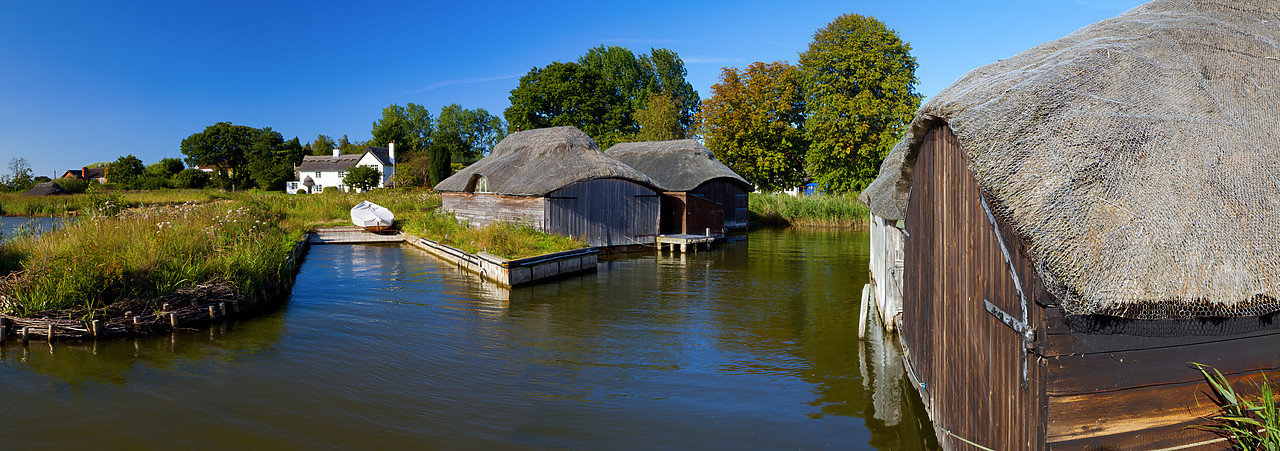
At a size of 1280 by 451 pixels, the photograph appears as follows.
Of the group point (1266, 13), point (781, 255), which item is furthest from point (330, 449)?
point (781, 255)

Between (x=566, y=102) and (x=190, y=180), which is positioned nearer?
(x=566, y=102)

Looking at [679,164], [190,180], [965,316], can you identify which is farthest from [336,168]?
[965,316]

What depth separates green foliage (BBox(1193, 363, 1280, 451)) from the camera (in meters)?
3.92

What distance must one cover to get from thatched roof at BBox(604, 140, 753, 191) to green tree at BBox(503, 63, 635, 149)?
23573 mm

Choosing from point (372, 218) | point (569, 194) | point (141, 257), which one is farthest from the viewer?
point (372, 218)

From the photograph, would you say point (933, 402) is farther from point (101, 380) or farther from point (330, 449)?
point (101, 380)

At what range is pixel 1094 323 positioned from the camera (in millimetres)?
3865

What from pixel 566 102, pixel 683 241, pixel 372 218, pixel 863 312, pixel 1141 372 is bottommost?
pixel 863 312

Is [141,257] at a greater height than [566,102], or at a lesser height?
lesser

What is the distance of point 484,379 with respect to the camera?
9.27 meters

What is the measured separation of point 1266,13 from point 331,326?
1295 cm

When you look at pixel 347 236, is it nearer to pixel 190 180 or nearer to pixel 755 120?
pixel 755 120

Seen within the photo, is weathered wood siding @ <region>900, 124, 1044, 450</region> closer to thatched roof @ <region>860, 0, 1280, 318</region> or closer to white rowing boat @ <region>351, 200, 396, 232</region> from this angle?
thatched roof @ <region>860, 0, 1280, 318</region>

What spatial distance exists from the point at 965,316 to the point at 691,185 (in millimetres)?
25316
